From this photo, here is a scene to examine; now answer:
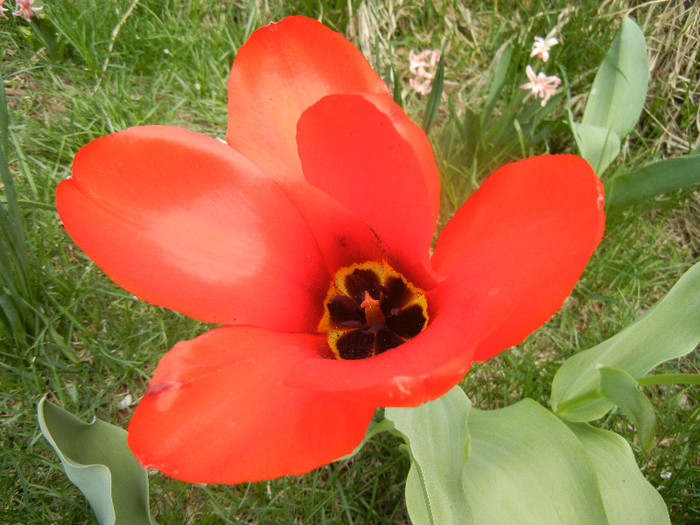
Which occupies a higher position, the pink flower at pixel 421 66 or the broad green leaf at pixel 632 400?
the pink flower at pixel 421 66

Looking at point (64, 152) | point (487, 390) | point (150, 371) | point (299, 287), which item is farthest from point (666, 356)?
point (64, 152)

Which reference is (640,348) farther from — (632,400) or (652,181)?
(652,181)

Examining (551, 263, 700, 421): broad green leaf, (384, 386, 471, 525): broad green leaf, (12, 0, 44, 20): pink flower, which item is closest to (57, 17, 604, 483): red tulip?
(384, 386, 471, 525): broad green leaf

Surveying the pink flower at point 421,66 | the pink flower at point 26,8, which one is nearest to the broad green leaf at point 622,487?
the pink flower at point 421,66

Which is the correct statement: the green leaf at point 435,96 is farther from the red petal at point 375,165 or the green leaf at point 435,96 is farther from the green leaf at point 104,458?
the green leaf at point 104,458

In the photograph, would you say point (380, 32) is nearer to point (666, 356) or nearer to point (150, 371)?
point (150, 371)
